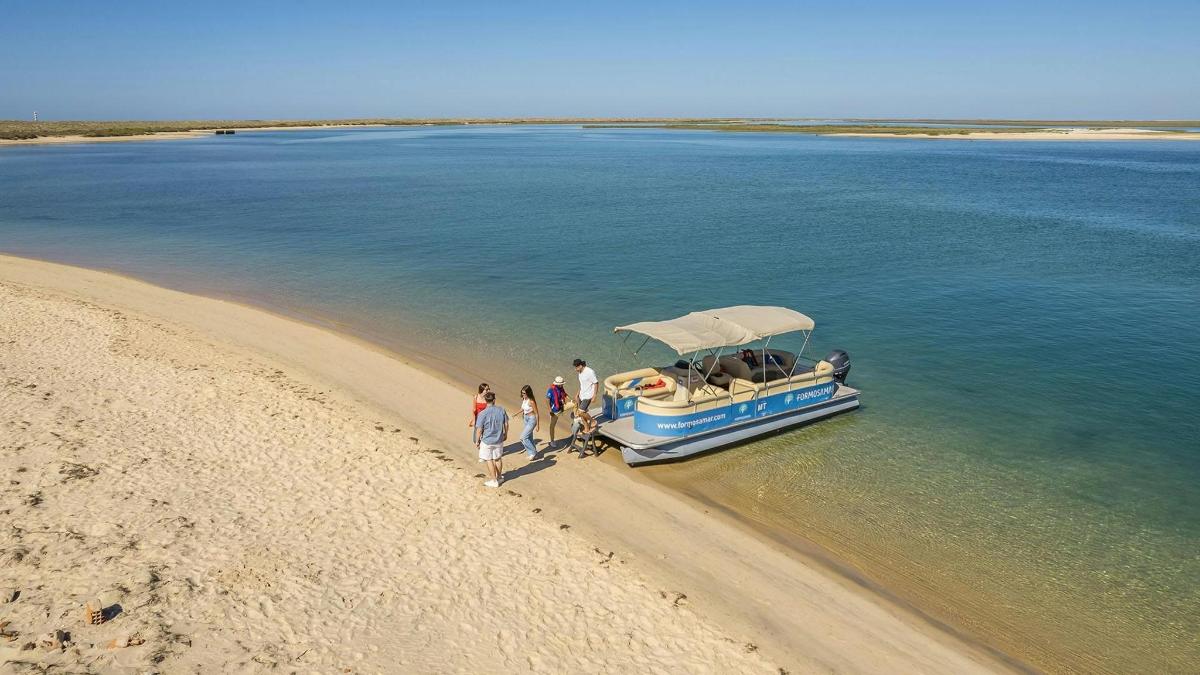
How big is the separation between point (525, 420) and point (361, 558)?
13.0 feet

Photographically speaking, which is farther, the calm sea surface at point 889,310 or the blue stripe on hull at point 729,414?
the blue stripe on hull at point 729,414

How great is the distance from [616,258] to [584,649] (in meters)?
25.2

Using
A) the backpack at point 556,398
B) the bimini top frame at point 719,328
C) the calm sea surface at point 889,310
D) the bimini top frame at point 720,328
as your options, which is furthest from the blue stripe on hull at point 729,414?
the backpack at point 556,398

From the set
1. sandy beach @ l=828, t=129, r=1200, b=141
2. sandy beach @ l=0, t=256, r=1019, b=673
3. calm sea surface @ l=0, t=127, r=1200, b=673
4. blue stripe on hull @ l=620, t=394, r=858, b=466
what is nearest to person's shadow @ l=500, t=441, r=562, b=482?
sandy beach @ l=0, t=256, r=1019, b=673

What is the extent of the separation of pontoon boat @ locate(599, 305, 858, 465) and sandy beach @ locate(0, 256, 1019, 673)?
1.00m

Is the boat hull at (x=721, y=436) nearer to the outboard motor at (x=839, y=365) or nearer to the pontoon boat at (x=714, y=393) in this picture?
the pontoon boat at (x=714, y=393)

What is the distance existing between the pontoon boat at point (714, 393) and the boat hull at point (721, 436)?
0.02m

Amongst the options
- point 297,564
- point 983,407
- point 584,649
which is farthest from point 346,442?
point 983,407

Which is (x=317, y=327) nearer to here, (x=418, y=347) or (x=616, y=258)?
(x=418, y=347)

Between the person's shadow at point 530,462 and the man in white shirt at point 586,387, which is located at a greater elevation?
the man in white shirt at point 586,387

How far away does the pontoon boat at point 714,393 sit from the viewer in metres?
13.5

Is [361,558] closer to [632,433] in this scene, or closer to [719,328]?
[632,433]

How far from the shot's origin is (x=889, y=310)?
952 inches

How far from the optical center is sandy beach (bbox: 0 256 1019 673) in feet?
26.4
